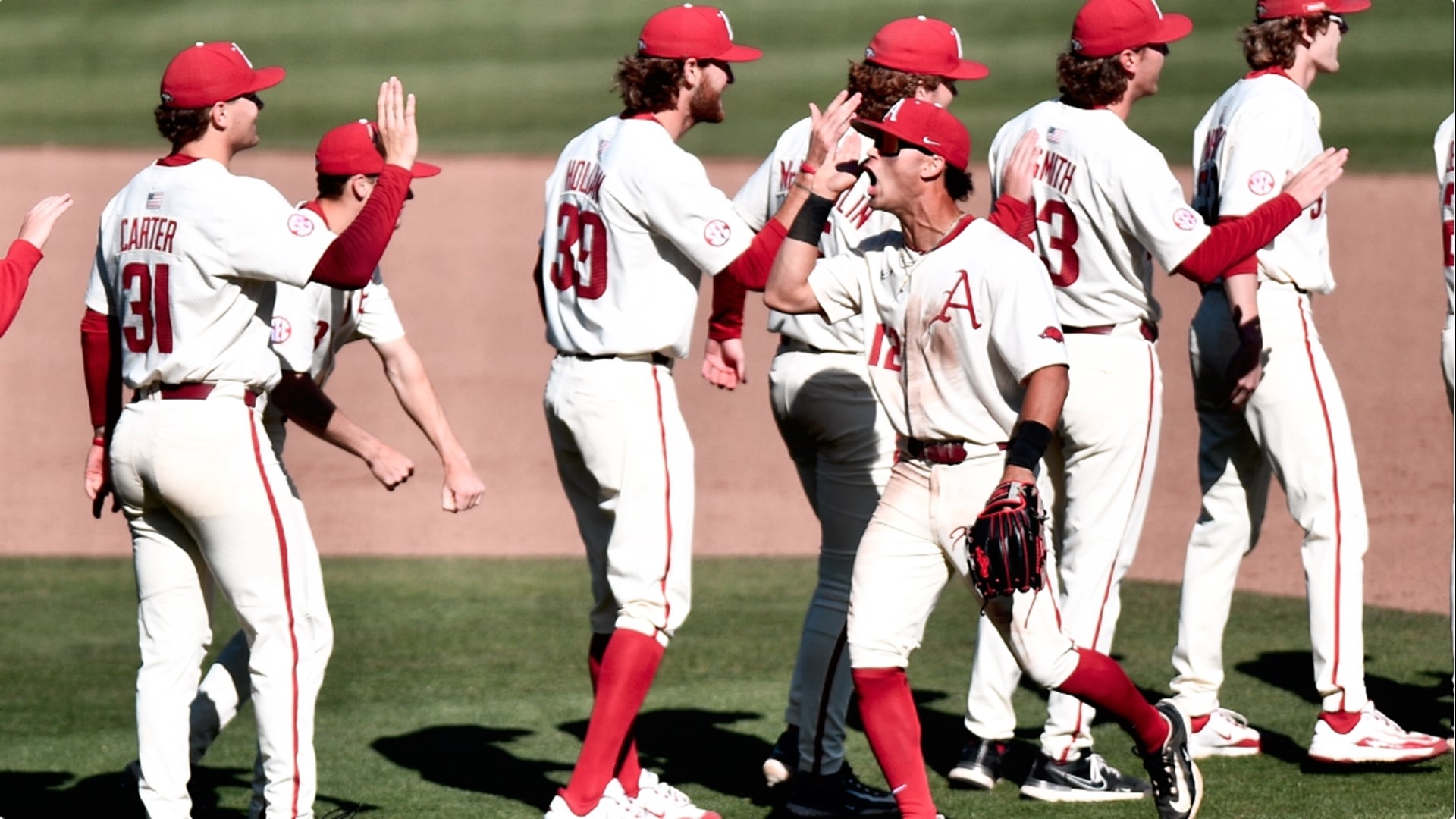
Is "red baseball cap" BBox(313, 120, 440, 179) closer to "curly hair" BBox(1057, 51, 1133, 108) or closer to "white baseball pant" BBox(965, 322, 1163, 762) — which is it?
"curly hair" BBox(1057, 51, 1133, 108)

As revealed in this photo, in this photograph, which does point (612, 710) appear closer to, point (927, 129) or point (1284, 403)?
point (927, 129)

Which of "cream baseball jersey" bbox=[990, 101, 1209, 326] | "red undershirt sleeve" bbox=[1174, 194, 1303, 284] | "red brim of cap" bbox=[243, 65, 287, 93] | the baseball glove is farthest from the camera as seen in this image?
"cream baseball jersey" bbox=[990, 101, 1209, 326]

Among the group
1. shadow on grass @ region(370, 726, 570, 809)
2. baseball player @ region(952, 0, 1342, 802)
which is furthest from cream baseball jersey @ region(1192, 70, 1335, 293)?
shadow on grass @ region(370, 726, 570, 809)

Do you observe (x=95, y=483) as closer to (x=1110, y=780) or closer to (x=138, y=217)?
(x=138, y=217)

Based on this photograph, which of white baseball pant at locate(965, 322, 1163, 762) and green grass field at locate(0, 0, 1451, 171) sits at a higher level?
green grass field at locate(0, 0, 1451, 171)

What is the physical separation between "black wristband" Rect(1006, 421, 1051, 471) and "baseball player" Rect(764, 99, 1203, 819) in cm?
6

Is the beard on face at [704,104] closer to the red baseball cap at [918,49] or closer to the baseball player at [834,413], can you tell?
the baseball player at [834,413]

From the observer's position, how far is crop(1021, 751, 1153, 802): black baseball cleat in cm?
456

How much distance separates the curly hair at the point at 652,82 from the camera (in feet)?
14.5

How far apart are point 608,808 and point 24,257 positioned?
187 cm

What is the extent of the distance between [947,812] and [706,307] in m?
7.84

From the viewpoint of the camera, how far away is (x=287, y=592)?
3.93 meters

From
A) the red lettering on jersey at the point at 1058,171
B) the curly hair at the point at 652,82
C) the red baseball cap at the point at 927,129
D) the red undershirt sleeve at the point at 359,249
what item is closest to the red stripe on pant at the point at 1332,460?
the red lettering on jersey at the point at 1058,171

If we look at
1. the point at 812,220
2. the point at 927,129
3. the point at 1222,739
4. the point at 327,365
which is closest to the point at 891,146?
the point at 927,129
